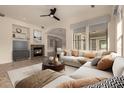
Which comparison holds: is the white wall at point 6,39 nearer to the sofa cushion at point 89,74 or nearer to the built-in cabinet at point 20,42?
the built-in cabinet at point 20,42

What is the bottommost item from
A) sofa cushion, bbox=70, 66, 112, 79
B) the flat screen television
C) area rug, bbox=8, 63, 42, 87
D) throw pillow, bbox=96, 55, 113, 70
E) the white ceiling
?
area rug, bbox=8, 63, 42, 87

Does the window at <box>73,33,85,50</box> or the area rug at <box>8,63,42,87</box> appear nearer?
the area rug at <box>8,63,42,87</box>

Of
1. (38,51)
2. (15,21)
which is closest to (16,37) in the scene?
(15,21)

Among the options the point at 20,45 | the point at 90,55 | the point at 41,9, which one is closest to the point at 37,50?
the point at 20,45

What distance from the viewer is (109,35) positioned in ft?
18.1

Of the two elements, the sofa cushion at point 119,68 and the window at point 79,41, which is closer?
the sofa cushion at point 119,68

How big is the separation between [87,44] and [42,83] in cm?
498

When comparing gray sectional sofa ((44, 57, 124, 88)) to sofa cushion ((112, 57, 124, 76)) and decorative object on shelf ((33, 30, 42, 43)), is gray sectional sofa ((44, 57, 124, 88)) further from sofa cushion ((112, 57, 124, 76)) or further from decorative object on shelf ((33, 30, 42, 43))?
decorative object on shelf ((33, 30, 42, 43))

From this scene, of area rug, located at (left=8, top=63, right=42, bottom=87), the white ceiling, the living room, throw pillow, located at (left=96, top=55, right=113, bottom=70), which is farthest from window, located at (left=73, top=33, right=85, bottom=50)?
throw pillow, located at (left=96, top=55, right=113, bottom=70)

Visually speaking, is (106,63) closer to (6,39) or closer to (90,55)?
(90,55)

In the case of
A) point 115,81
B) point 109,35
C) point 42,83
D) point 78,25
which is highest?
point 78,25

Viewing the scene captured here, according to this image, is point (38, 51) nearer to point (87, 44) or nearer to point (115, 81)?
point (87, 44)

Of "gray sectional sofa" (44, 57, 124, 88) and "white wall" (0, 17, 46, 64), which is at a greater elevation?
"white wall" (0, 17, 46, 64)

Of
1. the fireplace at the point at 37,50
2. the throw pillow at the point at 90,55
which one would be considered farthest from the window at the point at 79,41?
the fireplace at the point at 37,50
